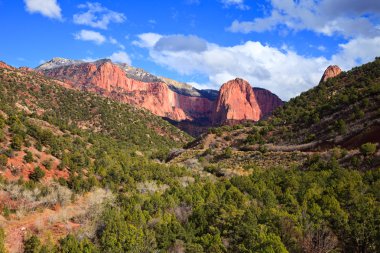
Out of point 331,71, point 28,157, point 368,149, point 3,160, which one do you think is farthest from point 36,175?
point 331,71

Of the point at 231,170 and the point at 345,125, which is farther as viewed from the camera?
the point at 345,125

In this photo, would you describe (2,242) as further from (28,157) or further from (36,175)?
(28,157)

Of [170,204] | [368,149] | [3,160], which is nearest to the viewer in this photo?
[170,204]

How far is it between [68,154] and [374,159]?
36.8 meters

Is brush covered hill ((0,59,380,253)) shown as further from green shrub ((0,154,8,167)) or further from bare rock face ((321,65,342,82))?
bare rock face ((321,65,342,82))

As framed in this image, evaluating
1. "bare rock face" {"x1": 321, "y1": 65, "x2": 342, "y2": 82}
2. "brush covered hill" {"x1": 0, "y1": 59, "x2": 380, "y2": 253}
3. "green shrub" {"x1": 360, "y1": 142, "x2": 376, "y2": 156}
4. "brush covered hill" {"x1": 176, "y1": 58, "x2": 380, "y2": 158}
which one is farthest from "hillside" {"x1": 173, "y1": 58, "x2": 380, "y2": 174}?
"bare rock face" {"x1": 321, "y1": 65, "x2": 342, "y2": 82}

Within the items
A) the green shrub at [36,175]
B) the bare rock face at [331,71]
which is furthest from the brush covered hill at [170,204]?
the bare rock face at [331,71]

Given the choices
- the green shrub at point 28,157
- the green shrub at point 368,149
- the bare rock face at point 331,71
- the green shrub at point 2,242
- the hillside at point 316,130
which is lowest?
the green shrub at point 2,242

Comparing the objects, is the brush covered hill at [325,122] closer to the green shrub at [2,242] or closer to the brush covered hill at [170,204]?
the brush covered hill at [170,204]

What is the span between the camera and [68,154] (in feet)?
129

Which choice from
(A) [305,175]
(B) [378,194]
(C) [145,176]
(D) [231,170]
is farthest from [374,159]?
(C) [145,176]

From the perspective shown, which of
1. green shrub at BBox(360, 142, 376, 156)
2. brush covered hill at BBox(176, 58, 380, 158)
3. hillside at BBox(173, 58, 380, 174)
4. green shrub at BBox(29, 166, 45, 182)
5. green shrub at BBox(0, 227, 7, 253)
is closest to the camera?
green shrub at BBox(0, 227, 7, 253)

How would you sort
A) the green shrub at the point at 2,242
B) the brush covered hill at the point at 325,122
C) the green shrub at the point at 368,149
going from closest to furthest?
1. the green shrub at the point at 2,242
2. the green shrub at the point at 368,149
3. the brush covered hill at the point at 325,122

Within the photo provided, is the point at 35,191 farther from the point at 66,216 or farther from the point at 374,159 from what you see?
the point at 374,159
